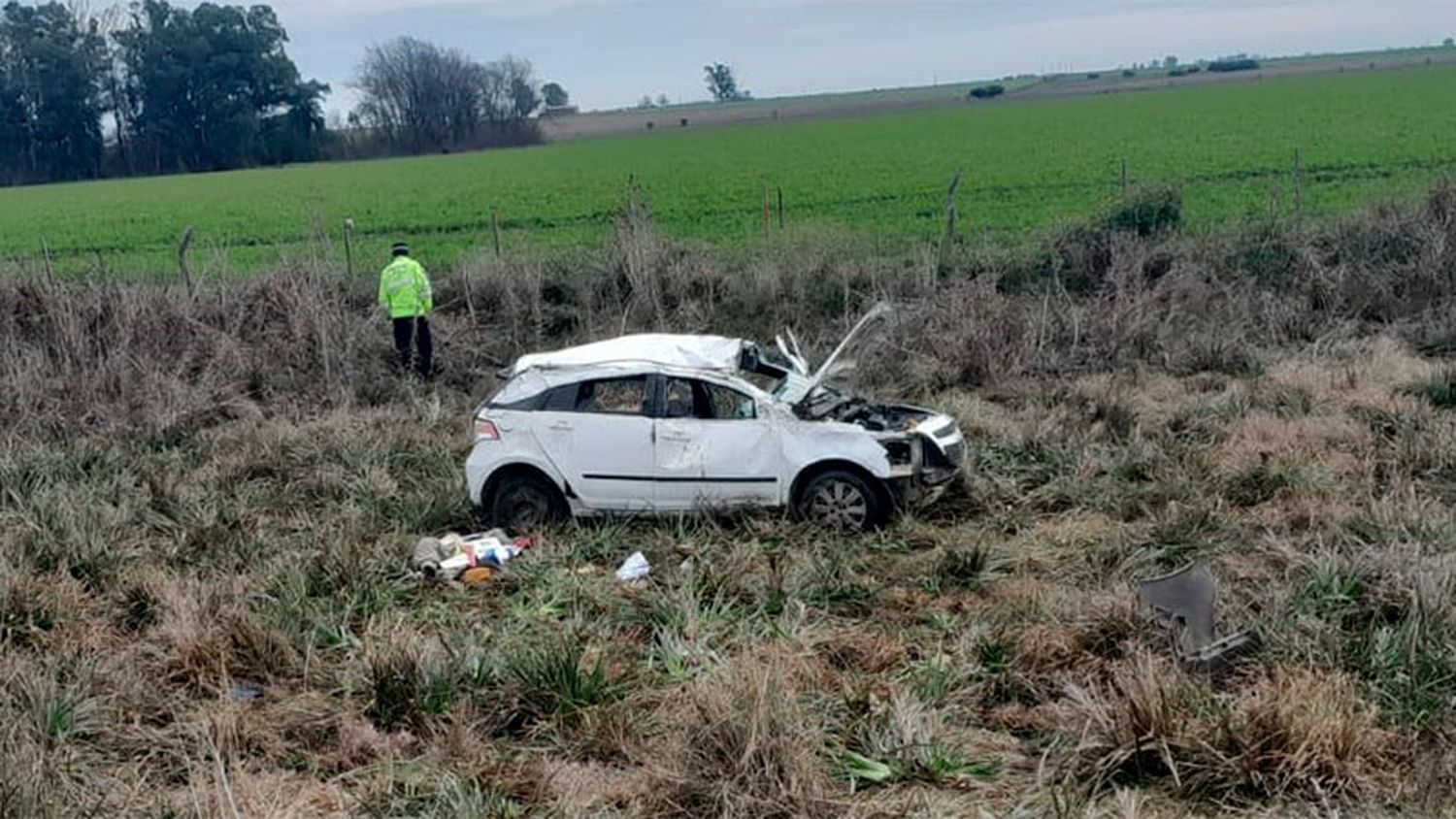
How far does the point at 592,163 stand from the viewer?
2062 inches

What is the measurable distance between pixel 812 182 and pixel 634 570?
1098 inches

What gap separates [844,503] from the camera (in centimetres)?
998

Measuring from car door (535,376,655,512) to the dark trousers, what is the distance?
7.05 metres

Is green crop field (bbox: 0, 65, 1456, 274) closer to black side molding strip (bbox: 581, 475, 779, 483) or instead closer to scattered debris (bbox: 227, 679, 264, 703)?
black side molding strip (bbox: 581, 475, 779, 483)

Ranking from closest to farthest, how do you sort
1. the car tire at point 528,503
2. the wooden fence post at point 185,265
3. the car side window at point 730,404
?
the car side window at point 730,404 → the car tire at point 528,503 → the wooden fence post at point 185,265

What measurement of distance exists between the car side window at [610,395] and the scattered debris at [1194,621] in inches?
174

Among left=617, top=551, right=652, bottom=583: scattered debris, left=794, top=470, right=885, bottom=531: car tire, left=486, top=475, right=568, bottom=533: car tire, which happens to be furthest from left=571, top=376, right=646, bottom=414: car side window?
left=794, top=470, right=885, bottom=531: car tire

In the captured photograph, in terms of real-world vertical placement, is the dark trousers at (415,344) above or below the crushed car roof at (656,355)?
below

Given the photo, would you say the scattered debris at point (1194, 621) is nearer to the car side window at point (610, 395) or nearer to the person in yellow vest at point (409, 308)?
the car side window at point (610, 395)

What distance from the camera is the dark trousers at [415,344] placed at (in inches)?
658

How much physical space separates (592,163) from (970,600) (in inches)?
1812

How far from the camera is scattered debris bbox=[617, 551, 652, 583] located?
9188 millimetres

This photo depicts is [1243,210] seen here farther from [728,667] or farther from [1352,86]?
[1352,86]

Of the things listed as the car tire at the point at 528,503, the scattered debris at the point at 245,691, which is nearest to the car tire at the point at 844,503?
the car tire at the point at 528,503
